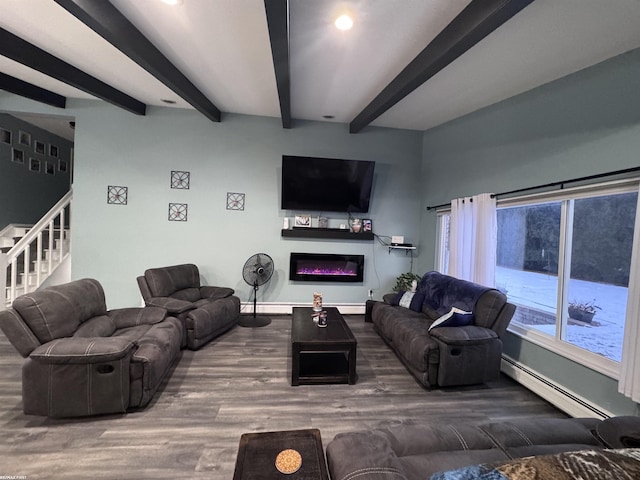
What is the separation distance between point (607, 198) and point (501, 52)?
1523 mm

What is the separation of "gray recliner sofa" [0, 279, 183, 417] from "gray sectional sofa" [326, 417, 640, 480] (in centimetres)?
172

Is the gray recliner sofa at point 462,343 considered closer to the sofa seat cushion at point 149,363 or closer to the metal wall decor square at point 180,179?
the sofa seat cushion at point 149,363

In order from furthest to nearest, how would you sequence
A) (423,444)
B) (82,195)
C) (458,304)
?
(82,195), (458,304), (423,444)

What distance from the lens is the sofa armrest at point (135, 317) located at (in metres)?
2.67

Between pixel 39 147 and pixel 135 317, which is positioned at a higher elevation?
pixel 39 147

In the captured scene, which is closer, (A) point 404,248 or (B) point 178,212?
(B) point 178,212

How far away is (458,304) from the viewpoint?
3.00 meters

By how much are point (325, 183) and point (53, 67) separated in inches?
134

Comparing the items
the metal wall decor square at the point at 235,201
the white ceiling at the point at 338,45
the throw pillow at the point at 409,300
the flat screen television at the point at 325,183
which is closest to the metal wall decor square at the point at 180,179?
the metal wall decor square at the point at 235,201

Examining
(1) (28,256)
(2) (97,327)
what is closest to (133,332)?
(2) (97,327)

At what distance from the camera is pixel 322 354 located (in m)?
2.99

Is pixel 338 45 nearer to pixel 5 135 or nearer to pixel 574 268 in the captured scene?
pixel 574 268

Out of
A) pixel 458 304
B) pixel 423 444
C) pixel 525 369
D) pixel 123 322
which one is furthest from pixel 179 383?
pixel 525 369

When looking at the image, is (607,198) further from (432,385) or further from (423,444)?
(423,444)
